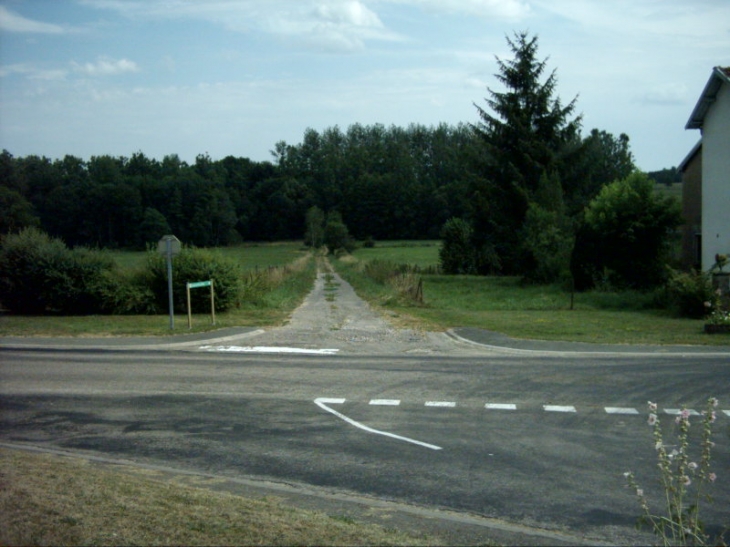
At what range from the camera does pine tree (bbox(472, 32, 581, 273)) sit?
5572cm

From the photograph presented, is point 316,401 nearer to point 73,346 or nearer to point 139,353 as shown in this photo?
point 139,353

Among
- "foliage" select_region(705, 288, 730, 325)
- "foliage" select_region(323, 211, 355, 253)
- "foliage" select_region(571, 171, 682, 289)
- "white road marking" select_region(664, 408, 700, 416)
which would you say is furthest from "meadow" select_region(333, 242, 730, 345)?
"foliage" select_region(323, 211, 355, 253)

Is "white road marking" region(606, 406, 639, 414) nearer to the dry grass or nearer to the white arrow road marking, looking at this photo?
the white arrow road marking

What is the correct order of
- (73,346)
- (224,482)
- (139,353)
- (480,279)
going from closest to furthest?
(224,482), (139,353), (73,346), (480,279)

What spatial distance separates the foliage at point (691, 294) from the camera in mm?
24891

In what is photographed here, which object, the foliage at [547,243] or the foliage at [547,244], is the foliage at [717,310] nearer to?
the foliage at [547,244]

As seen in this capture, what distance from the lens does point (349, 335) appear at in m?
21.8

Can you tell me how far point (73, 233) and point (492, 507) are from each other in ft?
151

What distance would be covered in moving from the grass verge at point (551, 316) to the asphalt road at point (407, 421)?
3.18 m

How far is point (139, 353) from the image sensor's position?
1862 cm

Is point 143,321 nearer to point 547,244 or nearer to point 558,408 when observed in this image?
point 558,408

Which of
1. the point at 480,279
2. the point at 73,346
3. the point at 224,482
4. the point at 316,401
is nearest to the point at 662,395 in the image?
the point at 316,401

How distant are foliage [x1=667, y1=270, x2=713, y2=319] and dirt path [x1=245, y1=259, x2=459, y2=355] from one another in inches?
356

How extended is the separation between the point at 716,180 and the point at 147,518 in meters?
28.6
